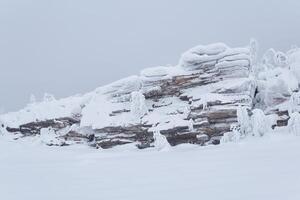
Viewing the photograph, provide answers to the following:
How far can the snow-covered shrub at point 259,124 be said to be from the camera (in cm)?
1986

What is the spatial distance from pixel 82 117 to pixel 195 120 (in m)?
6.82

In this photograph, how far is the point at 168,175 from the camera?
12883mm

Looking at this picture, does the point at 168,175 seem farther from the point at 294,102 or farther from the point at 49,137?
the point at 49,137

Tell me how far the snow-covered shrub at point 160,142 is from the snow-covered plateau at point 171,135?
0.19ft

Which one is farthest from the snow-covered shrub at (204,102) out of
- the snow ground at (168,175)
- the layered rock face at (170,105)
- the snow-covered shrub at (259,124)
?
the snow ground at (168,175)

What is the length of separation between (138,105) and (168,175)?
11.5 meters

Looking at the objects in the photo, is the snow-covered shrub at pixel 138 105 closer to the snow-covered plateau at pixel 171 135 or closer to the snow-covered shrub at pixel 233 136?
the snow-covered plateau at pixel 171 135

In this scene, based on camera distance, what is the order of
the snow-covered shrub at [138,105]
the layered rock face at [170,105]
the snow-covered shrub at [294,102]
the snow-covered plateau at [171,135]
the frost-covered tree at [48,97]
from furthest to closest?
the frost-covered tree at [48,97] → the snow-covered shrub at [138,105] → the layered rock face at [170,105] → the snow-covered shrub at [294,102] → the snow-covered plateau at [171,135]

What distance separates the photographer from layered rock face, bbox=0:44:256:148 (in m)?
22.4

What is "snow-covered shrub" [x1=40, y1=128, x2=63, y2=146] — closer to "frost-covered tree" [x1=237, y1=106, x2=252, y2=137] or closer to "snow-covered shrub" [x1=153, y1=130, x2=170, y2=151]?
"snow-covered shrub" [x1=153, y1=130, x2=170, y2=151]

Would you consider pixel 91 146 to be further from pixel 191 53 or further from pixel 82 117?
pixel 191 53

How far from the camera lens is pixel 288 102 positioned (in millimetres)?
22672

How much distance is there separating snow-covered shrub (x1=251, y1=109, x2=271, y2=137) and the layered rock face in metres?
1.77

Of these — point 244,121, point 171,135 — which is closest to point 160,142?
point 171,135
